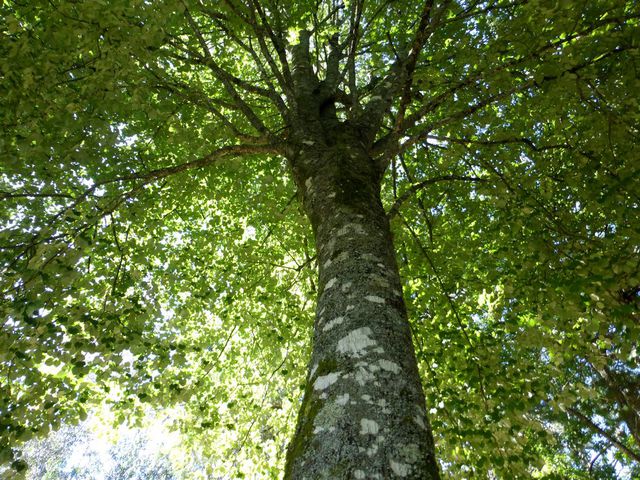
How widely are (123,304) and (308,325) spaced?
2895 mm

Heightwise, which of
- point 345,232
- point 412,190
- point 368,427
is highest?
point 412,190

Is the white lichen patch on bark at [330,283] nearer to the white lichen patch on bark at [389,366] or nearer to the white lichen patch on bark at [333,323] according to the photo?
the white lichen patch on bark at [333,323]

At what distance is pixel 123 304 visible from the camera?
4.75m

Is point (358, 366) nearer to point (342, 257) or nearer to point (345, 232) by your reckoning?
point (342, 257)

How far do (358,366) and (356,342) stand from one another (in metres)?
0.15

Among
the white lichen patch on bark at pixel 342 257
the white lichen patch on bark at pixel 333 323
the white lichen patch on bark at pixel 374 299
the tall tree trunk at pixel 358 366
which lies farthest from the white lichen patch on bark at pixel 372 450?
the white lichen patch on bark at pixel 342 257

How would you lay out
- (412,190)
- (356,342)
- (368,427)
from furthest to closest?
(412,190)
(356,342)
(368,427)

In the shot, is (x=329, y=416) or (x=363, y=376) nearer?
(x=329, y=416)

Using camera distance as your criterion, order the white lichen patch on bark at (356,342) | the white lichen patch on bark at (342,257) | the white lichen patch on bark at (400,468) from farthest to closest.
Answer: the white lichen patch on bark at (342,257)
the white lichen patch on bark at (356,342)
the white lichen patch on bark at (400,468)

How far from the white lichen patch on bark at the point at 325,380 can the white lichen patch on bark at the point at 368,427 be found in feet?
0.85

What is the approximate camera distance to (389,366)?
1.75 m

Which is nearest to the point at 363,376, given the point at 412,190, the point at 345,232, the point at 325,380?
the point at 325,380

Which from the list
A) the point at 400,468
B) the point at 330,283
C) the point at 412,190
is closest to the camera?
the point at 400,468

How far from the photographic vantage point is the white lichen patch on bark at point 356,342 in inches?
71.5
